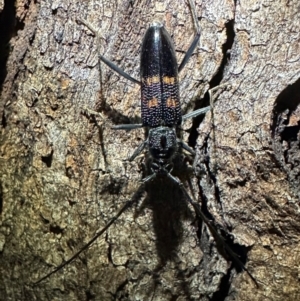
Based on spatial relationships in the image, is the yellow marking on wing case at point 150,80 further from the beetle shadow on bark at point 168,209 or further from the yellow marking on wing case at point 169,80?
the beetle shadow on bark at point 168,209

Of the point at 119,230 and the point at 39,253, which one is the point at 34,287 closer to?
the point at 39,253

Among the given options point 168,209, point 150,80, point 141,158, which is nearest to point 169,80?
point 150,80

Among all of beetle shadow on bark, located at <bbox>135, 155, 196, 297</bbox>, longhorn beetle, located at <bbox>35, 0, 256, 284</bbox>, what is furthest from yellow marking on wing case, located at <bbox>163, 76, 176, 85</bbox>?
beetle shadow on bark, located at <bbox>135, 155, 196, 297</bbox>

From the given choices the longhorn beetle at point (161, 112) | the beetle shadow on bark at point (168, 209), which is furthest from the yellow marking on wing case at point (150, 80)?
the beetle shadow on bark at point (168, 209)

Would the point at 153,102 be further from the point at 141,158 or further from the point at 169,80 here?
the point at 141,158

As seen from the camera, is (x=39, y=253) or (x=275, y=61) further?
(x=39, y=253)

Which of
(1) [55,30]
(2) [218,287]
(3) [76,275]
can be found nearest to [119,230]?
(3) [76,275]

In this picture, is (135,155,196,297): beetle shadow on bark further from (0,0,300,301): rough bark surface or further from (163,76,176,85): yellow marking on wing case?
(163,76,176,85): yellow marking on wing case
